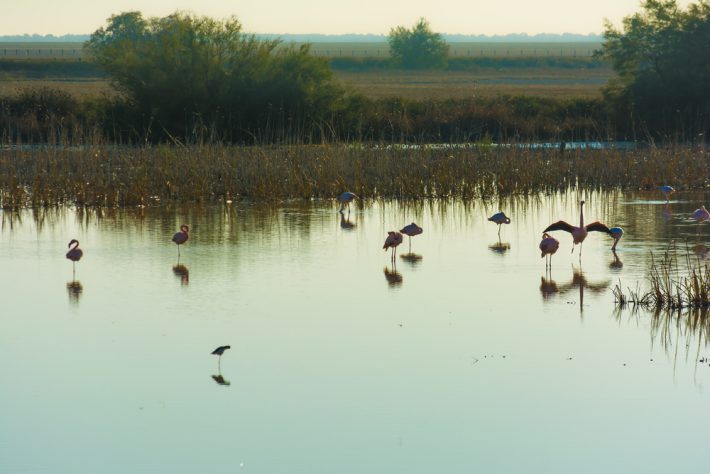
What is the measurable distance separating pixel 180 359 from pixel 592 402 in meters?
3.56

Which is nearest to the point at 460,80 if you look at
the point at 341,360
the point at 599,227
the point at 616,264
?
the point at 599,227

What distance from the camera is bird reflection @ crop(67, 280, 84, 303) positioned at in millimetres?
13148

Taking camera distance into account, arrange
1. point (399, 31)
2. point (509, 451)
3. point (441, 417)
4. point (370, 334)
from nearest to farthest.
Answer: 1. point (509, 451)
2. point (441, 417)
3. point (370, 334)
4. point (399, 31)

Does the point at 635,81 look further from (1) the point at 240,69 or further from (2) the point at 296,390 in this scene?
(2) the point at 296,390

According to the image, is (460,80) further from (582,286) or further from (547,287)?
(547,287)

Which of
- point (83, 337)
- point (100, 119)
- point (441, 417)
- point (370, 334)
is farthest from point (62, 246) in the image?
point (100, 119)

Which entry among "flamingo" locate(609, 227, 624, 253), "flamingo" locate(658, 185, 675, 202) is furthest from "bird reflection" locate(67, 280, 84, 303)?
"flamingo" locate(658, 185, 675, 202)

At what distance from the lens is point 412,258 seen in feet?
52.0

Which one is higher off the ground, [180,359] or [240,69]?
[240,69]

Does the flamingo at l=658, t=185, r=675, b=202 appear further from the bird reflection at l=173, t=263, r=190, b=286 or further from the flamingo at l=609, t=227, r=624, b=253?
the bird reflection at l=173, t=263, r=190, b=286

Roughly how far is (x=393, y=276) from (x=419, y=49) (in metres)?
107

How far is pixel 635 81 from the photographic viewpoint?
38188 mm

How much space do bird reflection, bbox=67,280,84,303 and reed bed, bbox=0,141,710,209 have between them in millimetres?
7679

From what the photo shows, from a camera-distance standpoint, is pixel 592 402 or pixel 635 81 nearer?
pixel 592 402
